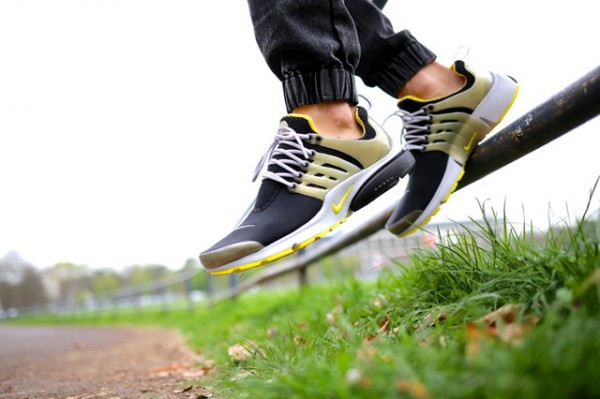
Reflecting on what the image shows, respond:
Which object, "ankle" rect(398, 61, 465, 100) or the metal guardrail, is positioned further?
"ankle" rect(398, 61, 465, 100)

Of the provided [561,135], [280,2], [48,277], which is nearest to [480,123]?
[561,135]

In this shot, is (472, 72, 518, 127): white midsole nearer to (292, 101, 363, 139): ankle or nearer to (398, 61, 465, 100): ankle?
(398, 61, 465, 100): ankle

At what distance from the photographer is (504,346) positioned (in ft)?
2.42

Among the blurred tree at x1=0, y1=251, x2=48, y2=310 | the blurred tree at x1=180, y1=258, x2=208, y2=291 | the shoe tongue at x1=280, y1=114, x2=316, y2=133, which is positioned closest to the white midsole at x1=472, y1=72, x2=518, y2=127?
the shoe tongue at x1=280, y1=114, x2=316, y2=133

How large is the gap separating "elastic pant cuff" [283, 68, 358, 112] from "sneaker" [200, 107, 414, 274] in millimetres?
57

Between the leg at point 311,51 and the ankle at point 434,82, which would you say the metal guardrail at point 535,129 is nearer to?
the ankle at point 434,82

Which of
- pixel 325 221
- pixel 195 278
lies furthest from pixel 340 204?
pixel 195 278

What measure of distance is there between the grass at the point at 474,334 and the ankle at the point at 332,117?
0.44 m

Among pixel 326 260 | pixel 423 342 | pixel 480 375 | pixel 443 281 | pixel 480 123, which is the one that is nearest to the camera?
pixel 480 375

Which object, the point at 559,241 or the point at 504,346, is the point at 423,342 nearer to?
the point at 504,346

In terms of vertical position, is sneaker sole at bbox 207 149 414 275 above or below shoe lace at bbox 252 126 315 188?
below

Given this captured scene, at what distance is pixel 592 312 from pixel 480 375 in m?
0.26

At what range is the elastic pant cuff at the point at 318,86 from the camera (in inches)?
55.3

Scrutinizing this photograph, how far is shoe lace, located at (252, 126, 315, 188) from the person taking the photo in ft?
4.79
